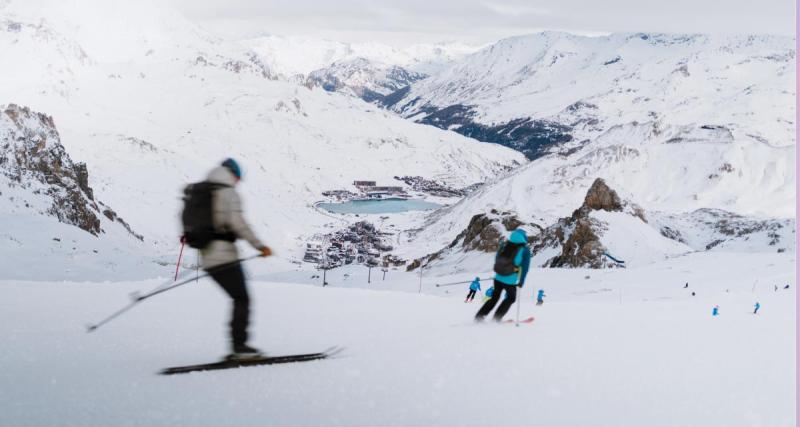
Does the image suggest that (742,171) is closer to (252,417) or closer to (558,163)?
(558,163)

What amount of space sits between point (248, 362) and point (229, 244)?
1207mm

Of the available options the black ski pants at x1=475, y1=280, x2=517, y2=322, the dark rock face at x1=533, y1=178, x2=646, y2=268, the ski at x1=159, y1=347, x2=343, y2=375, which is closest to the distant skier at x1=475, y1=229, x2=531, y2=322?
the black ski pants at x1=475, y1=280, x2=517, y2=322

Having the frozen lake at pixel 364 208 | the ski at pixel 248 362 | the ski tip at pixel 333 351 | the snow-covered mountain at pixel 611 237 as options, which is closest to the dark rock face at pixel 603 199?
the snow-covered mountain at pixel 611 237

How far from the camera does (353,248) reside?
12112cm

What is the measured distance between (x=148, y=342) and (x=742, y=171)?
463 feet

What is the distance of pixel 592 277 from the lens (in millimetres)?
30719

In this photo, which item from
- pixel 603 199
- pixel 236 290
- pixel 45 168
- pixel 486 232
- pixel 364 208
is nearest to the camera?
pixel 236 290

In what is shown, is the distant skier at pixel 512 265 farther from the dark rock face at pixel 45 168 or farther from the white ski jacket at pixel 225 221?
the dark rock face at pixel 45 168

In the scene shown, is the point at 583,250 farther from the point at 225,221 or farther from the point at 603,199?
the point at 225,221

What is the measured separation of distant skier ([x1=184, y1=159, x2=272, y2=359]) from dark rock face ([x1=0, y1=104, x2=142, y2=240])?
3920 centimetres

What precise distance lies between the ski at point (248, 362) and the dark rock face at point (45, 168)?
3948 centimetres

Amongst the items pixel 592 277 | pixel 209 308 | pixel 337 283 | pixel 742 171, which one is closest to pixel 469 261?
pixel 337 283

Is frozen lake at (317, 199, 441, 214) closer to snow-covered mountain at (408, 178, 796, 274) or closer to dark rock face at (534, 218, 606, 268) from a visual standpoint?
snow-covered mountain at (408, 178, 796, 274)

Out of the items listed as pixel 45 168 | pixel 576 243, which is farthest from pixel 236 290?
pixel 45 168
